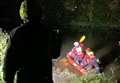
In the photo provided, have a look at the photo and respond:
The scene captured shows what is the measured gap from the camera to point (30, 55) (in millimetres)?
3111

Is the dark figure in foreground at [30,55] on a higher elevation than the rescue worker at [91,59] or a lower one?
higher

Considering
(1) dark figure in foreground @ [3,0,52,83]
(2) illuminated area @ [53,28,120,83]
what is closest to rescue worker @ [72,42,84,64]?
(2) illuminated area @ [53,28,120,83]

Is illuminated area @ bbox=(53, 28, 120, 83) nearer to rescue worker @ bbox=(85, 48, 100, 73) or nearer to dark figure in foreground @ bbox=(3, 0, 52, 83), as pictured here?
rescue worker @ bbox=(85, 48, 100, 73)

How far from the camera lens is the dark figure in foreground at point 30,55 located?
9.94ft

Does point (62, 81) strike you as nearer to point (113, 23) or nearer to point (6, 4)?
point (113, 23)

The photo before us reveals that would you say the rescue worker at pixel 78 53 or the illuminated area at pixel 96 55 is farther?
the rescue worker at pixel 78 53

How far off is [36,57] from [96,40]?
137 inches

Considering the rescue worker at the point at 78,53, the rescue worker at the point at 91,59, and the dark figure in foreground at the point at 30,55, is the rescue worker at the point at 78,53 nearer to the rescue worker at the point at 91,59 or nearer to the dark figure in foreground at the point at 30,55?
the rescue worker at the point at 91,59

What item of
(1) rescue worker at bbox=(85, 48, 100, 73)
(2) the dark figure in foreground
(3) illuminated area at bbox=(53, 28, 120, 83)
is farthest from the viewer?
(1) rescue worker at bbox=(85, 48, 100, 73)

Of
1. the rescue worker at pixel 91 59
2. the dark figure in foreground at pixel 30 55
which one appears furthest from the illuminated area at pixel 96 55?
the dark figure in foreground at pixel 30 55

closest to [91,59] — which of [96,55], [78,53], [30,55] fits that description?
[96,55]

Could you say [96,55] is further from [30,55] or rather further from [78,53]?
[30,55]

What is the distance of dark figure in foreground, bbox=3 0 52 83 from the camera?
3029mm

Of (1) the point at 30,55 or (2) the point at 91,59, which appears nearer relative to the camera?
(1) the point at 30,55
